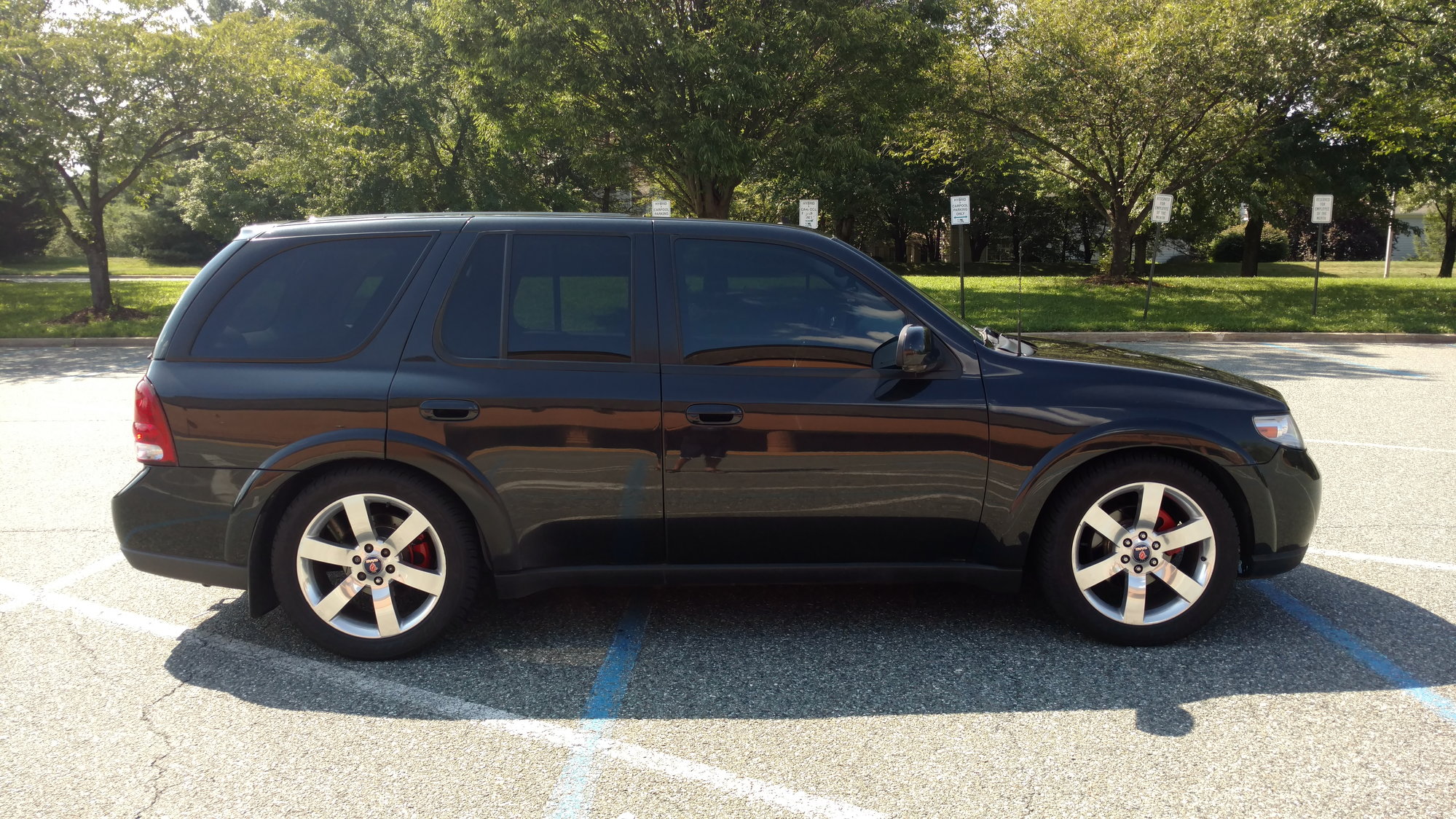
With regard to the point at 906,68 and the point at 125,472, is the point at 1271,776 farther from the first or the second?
the point at 906,68

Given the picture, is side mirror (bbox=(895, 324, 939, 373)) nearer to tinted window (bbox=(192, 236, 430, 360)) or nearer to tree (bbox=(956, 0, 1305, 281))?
tinted window (bbox=(192, 236, 430, 360))

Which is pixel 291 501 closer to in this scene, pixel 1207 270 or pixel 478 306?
pixel 478 306

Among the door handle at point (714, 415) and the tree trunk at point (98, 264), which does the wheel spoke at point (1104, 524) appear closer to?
the door handle at point (714, 415)

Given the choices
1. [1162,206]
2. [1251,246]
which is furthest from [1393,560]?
[1251,246]

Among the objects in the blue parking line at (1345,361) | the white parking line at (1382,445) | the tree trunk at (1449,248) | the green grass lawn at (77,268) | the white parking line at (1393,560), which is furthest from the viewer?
the tree trunk at (1449,248)

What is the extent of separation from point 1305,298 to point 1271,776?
21557mm

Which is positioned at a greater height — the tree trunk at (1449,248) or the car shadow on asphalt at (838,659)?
the tree trunk at (1449,248)

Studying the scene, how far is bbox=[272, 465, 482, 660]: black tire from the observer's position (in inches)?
147

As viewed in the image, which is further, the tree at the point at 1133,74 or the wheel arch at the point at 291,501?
the tree at the point at 1133,74

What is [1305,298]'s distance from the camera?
21266 mm

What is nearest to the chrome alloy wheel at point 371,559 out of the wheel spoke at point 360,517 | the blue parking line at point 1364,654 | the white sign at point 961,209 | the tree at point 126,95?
the wheel spoke at point 360,517

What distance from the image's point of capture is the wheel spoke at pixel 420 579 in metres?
3.74

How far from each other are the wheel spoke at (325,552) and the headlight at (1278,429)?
352 cm

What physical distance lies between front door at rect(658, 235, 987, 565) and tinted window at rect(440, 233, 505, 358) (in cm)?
64
